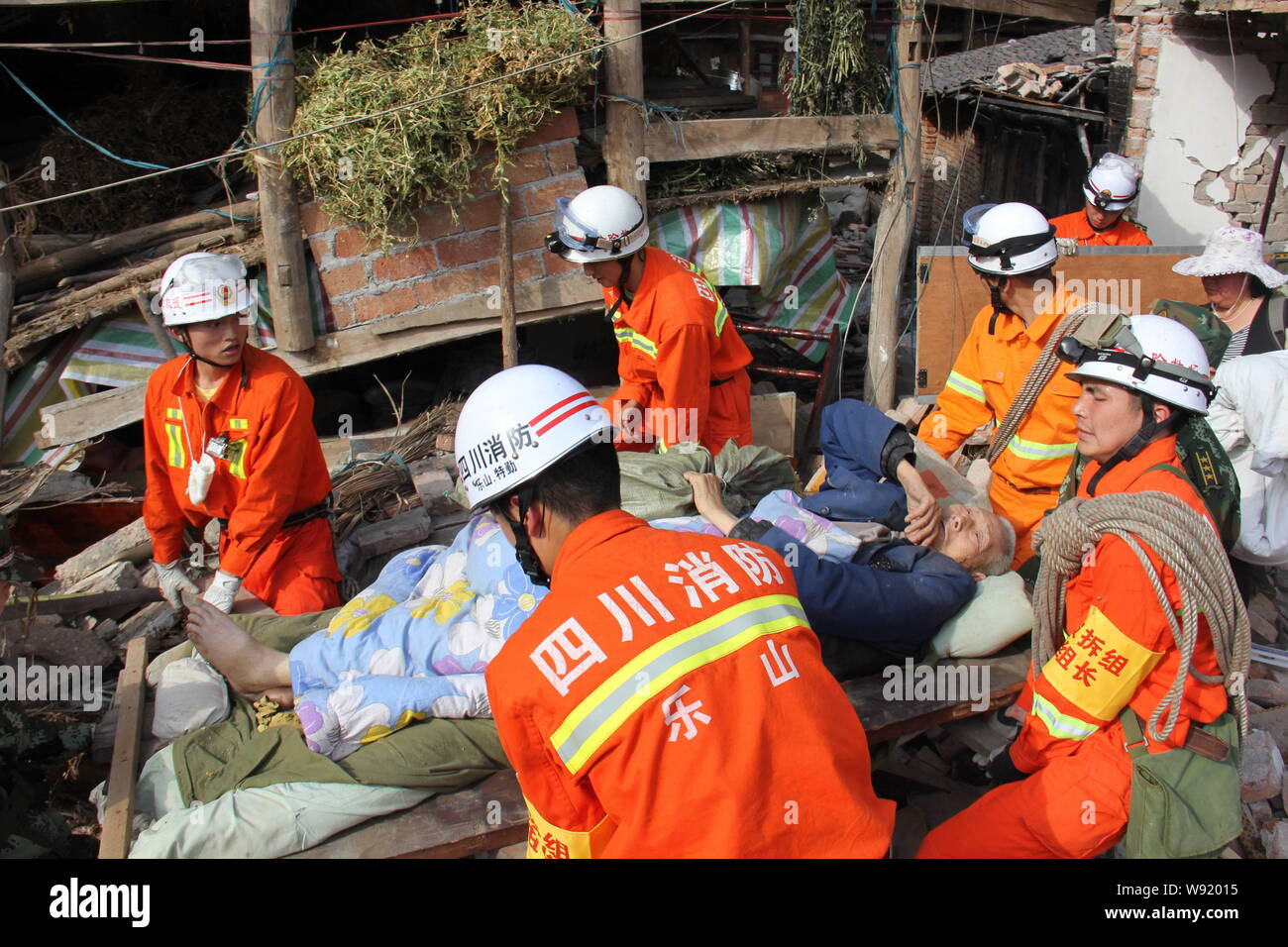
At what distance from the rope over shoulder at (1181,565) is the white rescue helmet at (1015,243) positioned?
1.68m

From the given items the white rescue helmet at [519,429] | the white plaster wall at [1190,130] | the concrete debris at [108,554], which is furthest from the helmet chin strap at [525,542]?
the white plaster wall at [1190,130]

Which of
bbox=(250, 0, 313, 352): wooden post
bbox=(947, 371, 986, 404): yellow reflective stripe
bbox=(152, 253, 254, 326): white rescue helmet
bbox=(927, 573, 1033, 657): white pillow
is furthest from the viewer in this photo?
bbox=(250, 0, 313, 352): wooden post

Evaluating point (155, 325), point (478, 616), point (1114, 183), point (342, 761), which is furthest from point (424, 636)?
point (1114, 183)

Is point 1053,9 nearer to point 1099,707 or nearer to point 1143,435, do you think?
point 1143,435

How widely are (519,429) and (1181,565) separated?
6.24 feet

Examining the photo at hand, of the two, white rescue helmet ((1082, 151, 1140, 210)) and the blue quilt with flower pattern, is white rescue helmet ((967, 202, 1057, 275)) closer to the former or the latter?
the blue quilt with flower pattern

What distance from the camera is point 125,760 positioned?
3242 mm

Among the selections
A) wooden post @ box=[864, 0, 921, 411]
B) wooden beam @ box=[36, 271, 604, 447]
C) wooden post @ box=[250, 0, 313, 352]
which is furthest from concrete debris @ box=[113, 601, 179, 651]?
wooden post @ box=[864, 0, 921, 411]

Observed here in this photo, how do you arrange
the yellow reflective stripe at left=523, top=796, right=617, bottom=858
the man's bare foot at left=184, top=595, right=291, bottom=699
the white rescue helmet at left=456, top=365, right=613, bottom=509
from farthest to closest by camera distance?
the man's bare foot at left=184, top=595, right=291, bottom=699
the white rescue helmet at left=456, top=365, right=613, bottom=509
the yellow reflective stripe at left=523, top=796, right=617, bottom=858

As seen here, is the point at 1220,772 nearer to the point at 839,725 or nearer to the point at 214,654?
the point at 839,725

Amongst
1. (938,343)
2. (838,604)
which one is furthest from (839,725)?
(938,343)

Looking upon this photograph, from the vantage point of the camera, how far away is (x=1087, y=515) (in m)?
2.95

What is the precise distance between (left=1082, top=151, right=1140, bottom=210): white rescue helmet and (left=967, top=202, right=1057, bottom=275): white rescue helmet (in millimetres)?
2421

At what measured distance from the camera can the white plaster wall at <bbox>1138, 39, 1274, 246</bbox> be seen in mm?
8141
